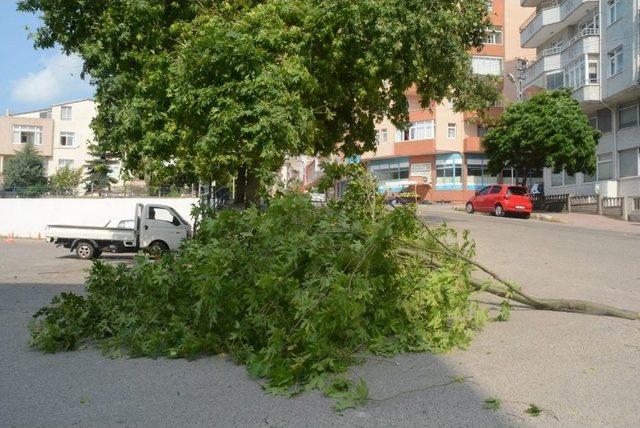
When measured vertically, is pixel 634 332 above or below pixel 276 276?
below

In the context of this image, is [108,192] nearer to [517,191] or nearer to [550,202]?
[517,191]

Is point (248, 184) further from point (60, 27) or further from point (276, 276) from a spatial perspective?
point (276, 276)

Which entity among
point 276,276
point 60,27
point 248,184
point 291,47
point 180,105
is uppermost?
point 60,27

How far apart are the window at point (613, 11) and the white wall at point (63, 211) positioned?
81.1 feet

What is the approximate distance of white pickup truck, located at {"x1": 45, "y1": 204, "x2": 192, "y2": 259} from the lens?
1856 cm

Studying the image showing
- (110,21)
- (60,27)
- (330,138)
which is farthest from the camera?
(330,138)

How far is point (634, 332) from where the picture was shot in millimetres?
6609

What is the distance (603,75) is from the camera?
111 ft

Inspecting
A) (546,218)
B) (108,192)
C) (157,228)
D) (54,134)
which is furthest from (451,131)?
(54,134)

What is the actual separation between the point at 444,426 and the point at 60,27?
48.9 ft

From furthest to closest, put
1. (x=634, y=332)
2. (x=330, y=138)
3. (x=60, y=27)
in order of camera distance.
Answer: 1. (x=330, y=138)
2. (x=60, y=27)
3. (x=634, y=332)

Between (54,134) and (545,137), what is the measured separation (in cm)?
5390

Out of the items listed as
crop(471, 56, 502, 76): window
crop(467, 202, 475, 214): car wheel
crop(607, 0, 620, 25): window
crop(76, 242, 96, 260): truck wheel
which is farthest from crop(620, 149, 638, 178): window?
crop(76, 242, 96, 260): truck wheel

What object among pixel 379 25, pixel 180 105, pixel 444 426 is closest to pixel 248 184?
pixel 180 105
